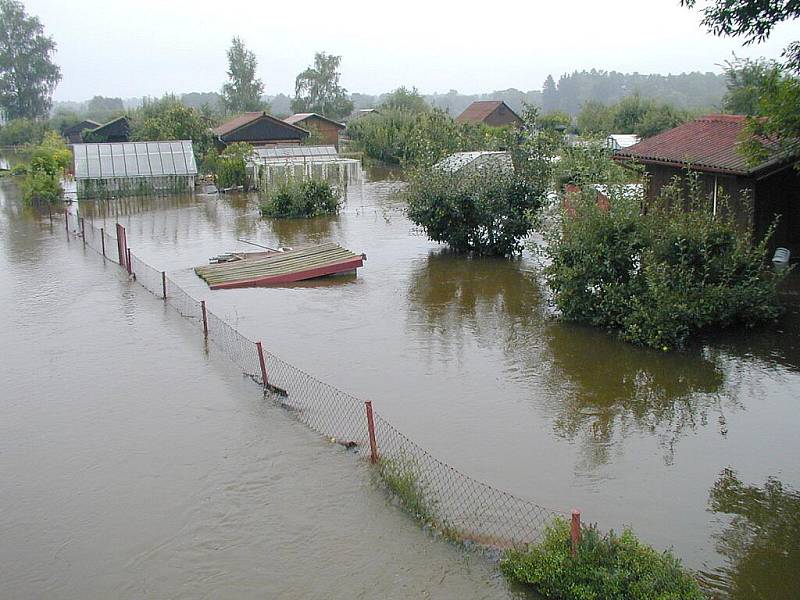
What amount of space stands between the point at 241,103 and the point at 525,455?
82.4m

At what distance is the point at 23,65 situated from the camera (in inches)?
2963

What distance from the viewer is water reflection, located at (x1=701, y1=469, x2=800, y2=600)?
7.38 m

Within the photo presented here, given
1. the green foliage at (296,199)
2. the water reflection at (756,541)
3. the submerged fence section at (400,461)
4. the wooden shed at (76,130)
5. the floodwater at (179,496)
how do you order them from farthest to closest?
1. the wooden shed at (76,130)
2. the green foliage at (296,199)
3. the submerged fence section at (400,461)
4. the floodwater at (179,496)
5. the water reflection at (756,541)

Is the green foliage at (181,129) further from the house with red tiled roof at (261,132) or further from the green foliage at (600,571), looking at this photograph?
the green foliage at (600,571)

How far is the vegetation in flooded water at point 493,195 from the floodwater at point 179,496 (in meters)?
8.94

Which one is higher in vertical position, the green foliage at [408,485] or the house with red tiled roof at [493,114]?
the house with red tiled roof at [493,114]

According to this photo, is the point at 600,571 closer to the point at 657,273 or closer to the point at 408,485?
the point at 408,485

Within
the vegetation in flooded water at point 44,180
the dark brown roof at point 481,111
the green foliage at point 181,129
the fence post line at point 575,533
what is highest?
the dark brown roof at point 481,111

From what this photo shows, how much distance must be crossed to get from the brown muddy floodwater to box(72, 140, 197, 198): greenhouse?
18.5 metres

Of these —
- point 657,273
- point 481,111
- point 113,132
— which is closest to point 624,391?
point 657,273

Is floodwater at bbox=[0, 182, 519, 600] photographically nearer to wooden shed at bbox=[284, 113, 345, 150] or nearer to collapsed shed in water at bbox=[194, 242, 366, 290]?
collapsed shed in water at bbox=[194, 242, 366, 290]

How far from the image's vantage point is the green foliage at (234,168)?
39.1m

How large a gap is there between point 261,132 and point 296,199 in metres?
22.8

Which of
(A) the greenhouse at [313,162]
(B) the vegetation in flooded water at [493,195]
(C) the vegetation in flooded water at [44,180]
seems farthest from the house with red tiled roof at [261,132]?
(B) the vegetation in flooded water at [493,195]
